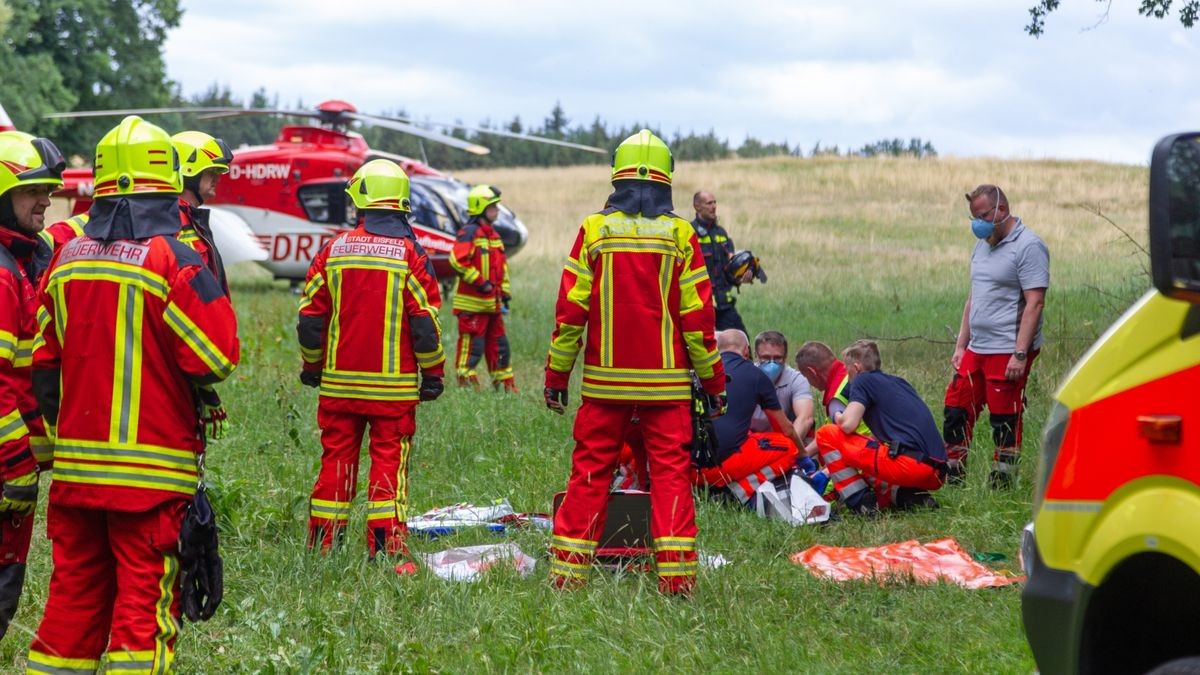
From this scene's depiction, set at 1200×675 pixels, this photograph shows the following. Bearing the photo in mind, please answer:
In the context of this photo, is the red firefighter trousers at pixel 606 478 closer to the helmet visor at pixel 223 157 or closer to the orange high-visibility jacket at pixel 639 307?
the orange high-visibility jacket at pixel 639 307

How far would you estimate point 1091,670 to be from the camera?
3.16 metres

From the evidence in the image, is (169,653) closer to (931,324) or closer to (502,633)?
(502,633)

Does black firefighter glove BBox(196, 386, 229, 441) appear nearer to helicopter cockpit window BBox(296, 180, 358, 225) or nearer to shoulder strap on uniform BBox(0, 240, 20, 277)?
shoulder strap on uniform BBox(0, 240, 20, 277)

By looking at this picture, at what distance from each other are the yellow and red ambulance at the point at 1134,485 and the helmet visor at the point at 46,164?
151 inches

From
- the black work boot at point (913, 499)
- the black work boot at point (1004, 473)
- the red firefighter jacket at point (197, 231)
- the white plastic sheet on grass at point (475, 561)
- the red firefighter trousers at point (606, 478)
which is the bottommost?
the white plastic sheet on grass at point (475, 561)

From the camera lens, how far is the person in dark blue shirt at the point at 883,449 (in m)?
7.88

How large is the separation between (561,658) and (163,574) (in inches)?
63.5

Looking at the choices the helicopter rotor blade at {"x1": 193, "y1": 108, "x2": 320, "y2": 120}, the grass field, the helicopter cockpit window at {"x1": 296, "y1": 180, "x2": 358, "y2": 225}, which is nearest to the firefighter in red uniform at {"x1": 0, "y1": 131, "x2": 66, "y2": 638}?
the grass field

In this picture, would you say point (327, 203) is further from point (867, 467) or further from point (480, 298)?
point (867, 467)

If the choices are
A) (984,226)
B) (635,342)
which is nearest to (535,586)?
(635,342)

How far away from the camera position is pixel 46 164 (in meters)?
5.23

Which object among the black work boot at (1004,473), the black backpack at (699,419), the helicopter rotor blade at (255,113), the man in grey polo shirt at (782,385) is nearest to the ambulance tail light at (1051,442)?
the black backpack at (699,419)

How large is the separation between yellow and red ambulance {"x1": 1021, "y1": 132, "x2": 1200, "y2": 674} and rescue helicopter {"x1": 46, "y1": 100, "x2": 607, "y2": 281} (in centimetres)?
1997

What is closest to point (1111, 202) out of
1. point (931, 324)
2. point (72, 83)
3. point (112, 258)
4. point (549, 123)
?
point (931, 324)
